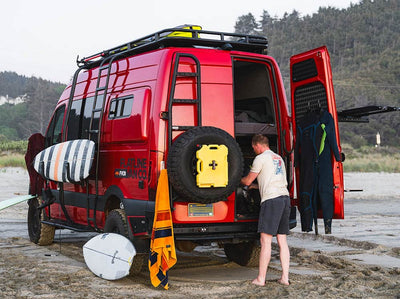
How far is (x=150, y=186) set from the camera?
7078 millimetres

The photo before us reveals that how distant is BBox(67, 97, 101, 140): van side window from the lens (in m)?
8.85

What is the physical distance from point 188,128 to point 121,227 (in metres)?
1.41

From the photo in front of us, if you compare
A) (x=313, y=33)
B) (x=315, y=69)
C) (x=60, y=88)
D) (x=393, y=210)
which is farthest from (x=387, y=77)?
(x=315, y=69)

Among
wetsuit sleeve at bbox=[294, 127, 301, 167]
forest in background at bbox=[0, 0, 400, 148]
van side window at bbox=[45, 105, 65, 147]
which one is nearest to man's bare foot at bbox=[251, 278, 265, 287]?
wetsuit sleeve at bbox=[294, 127, 301, 167]

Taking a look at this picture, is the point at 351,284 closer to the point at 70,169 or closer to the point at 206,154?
the point at 206,154

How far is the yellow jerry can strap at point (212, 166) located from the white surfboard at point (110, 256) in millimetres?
1198

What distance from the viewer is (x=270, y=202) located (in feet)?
23.5

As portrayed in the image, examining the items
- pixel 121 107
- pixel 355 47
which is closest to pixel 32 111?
pixel 355 47

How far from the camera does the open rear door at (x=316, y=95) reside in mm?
7914

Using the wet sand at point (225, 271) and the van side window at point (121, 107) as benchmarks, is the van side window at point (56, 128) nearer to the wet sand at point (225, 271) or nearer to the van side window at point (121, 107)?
the wet sand at point (225, 271)

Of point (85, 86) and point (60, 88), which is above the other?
point (60, 88)

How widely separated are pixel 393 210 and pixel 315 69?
9350mm

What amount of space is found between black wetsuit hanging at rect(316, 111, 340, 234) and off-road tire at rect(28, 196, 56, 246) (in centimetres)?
465

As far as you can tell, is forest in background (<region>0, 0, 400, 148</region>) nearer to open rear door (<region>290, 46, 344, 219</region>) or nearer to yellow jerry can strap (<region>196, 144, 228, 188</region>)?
open rear door (<region>290, 46, 344, 219</region>)
